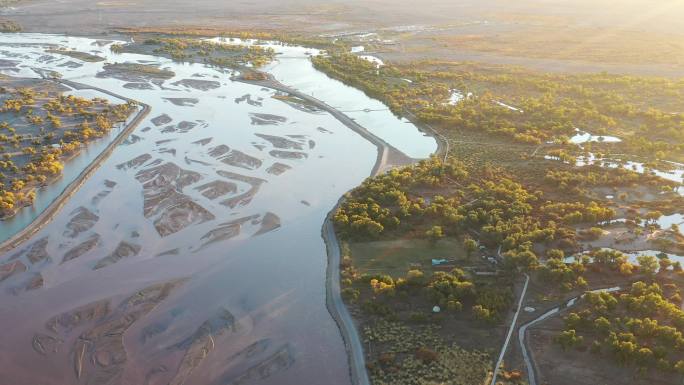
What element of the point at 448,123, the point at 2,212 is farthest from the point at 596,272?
the point at 2,212

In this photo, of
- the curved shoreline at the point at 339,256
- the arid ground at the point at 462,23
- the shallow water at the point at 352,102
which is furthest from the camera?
the arid ground at the point at 462,23

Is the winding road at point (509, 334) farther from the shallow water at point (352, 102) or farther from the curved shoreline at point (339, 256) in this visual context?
the shallow water at point (352, 102)

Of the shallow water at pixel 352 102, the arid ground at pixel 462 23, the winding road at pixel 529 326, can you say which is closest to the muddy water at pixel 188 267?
the shallow water at pixel 352 102

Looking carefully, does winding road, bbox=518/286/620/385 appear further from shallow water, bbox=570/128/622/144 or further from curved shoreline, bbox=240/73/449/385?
shallow water, bbox=570/128/622/144

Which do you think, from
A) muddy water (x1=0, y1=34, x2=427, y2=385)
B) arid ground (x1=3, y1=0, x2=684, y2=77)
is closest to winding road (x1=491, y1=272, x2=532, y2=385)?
muddy water (x1=0, y1=34, x2=427, y2=385)

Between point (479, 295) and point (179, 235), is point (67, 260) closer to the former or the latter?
point (179, 235)

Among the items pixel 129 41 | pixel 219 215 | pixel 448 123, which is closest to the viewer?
pixel 219 215

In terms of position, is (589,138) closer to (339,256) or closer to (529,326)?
(529,326)

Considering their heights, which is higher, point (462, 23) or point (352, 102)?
point (462, 23)

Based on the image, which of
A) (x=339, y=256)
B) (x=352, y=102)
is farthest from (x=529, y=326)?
(x=352, y=102)
